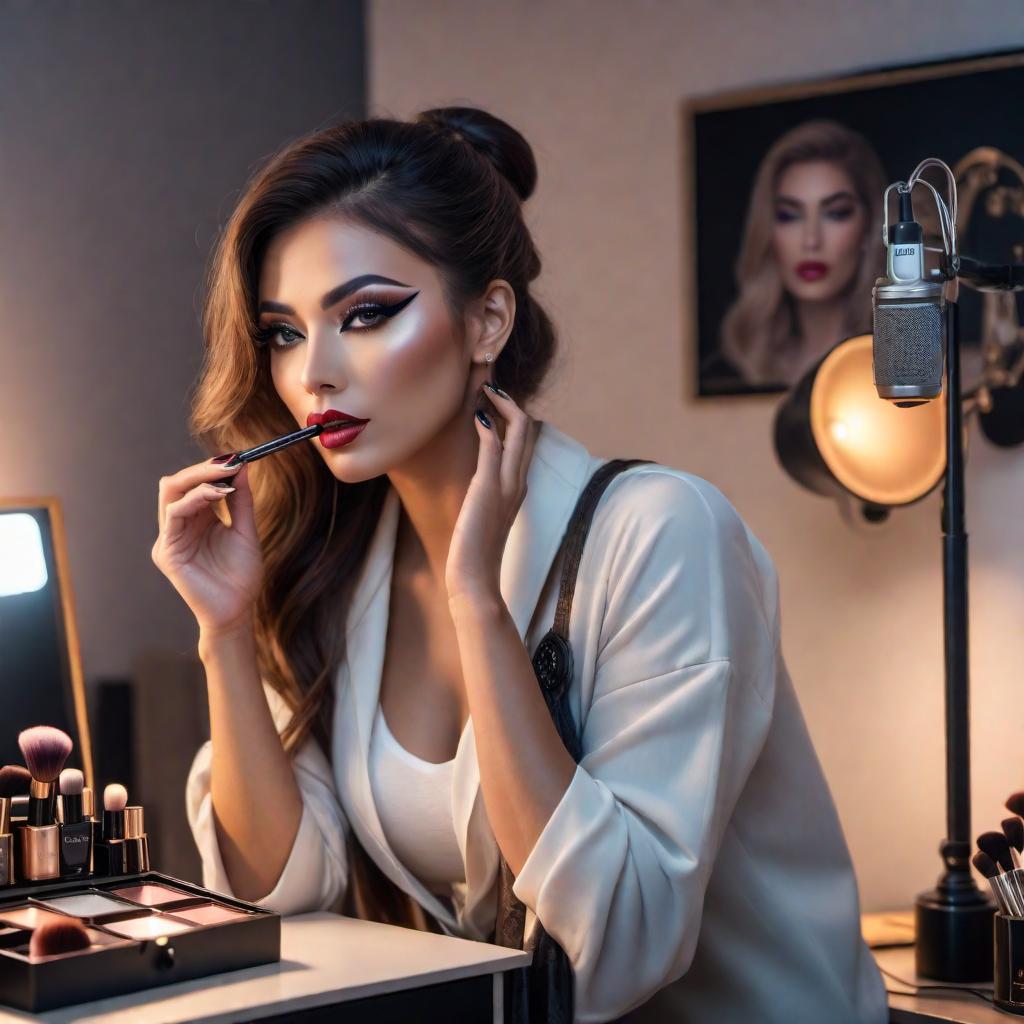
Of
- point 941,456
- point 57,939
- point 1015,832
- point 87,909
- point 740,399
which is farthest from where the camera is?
point 740,399

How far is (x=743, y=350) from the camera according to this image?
2.08 m

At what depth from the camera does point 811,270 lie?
79.0 inches

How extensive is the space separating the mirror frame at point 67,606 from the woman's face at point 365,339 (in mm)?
467

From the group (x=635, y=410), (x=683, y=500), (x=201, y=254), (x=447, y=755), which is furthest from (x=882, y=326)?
(x=201, y=254)

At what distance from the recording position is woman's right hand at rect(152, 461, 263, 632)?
1.41 meters

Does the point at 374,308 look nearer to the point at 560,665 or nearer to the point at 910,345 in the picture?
the point at 560,665

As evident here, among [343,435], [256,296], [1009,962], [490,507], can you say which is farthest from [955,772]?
[256,296]

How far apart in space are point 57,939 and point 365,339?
2.00 ft

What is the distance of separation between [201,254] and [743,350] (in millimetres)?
774

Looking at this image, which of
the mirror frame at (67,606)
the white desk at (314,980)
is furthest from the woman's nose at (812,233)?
the white desk at (314,980)

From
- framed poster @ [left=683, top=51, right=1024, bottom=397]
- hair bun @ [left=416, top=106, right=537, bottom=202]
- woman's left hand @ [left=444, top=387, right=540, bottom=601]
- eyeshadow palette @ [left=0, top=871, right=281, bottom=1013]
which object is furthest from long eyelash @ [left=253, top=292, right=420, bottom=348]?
framed poster @ [left=683, top=51, right=1024, bottom=397]

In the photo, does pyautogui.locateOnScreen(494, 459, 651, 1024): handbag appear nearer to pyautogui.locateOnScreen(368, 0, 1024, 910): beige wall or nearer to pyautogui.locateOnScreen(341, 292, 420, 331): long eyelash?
pyautogui.locateOnScreen(341, 292, 420, 331): long eyelash

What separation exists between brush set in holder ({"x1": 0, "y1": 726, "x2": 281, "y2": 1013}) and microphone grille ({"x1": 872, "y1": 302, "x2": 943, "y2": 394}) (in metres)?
0.71

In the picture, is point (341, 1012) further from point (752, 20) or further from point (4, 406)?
point (752, 20)
